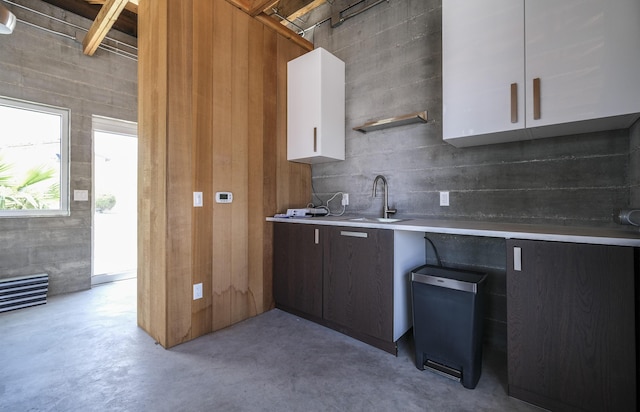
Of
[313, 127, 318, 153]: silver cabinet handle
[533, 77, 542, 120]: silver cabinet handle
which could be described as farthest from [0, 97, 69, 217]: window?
[533, 77, 542, 120]: silver cabinet handle

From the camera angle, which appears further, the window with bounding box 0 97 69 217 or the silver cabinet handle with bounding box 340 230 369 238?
the window with bounding box 0 97 69 217

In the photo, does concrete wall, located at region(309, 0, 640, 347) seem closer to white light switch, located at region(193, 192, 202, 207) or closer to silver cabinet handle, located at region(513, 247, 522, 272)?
silver cabinet handle, located at region(513, 247, 522, 272)

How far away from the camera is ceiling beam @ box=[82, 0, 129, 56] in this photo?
2.67 meters

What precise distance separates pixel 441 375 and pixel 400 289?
560 millimetres

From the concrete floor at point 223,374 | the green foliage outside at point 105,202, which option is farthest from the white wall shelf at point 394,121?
the green foliage outside at point 105,202

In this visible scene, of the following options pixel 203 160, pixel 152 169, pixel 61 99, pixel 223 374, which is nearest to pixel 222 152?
pixel 203 160

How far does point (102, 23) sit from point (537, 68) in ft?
12.4

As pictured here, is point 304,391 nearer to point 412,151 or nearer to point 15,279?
point 412,151

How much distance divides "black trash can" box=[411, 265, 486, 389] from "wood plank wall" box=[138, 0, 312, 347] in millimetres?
1520

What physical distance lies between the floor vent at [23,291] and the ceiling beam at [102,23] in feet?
8.57

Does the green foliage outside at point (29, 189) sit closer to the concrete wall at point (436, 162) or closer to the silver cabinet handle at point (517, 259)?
the concrete wall at point (436, 162)

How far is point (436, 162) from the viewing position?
2.41m

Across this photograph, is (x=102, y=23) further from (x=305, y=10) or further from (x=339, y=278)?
(x=339, y=278)

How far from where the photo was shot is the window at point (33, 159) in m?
3.02
